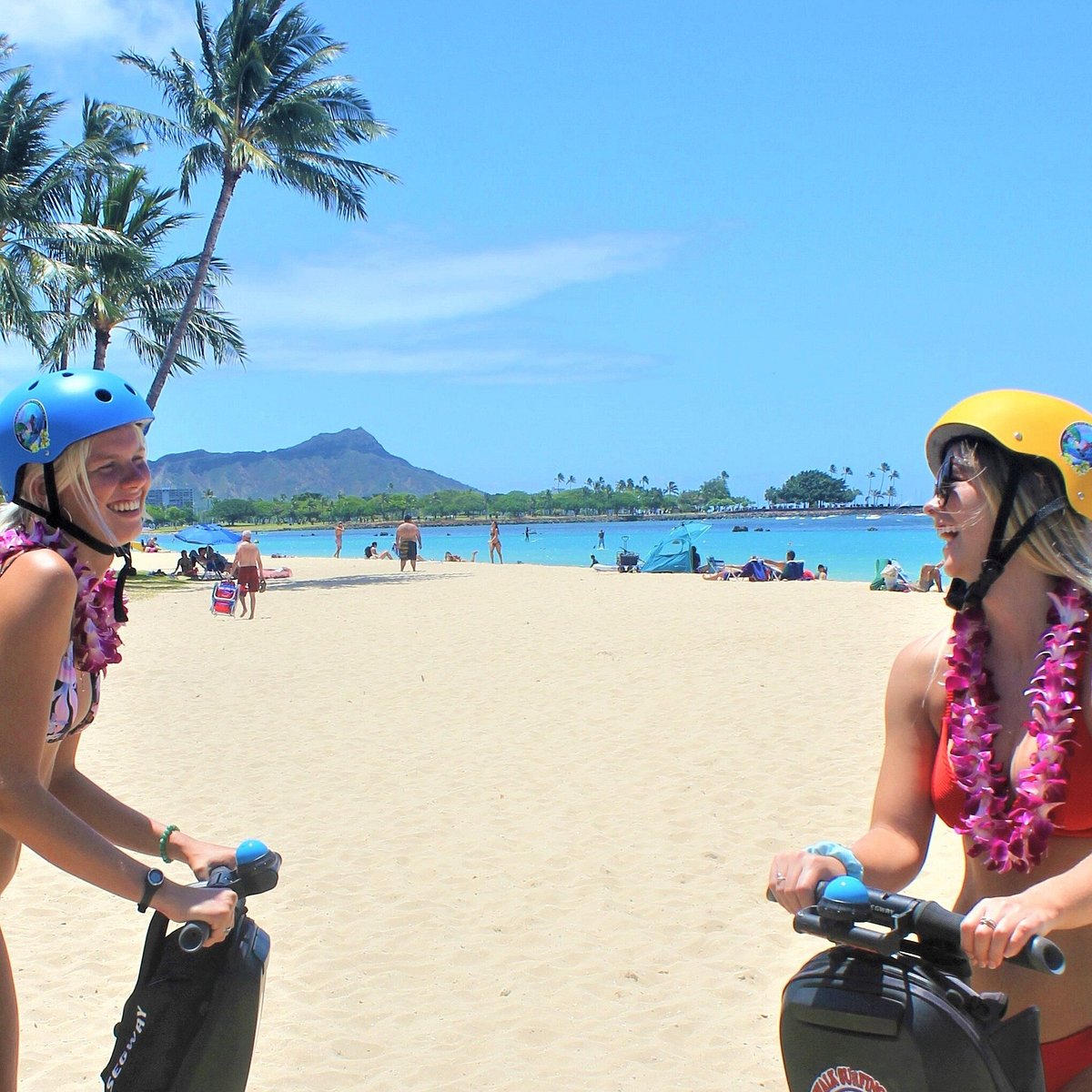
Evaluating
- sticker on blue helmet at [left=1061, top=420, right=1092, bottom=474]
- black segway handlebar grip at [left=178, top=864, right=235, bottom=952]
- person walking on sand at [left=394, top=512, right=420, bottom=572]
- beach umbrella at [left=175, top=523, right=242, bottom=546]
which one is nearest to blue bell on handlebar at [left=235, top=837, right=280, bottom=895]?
black segway handlebar grip at [left=178, top=864, right=235, bottom=952]

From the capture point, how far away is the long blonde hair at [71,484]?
204 centimetres

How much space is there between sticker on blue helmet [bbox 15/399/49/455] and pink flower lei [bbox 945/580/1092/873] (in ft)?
5.57

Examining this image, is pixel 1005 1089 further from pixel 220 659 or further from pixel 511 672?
pixel 220 659

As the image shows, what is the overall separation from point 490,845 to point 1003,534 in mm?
4401

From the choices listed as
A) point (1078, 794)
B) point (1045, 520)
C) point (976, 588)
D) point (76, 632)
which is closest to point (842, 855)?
point (1078, 794)

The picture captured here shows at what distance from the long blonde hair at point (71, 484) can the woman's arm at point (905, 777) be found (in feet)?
4.99

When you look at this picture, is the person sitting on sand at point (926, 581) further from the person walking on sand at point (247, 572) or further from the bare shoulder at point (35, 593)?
the bare shoulder at point (35, 593)

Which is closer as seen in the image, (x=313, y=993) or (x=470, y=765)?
(x=313, y=993)

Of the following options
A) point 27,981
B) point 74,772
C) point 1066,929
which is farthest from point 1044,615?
point 27,981

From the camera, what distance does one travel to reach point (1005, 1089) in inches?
55.2

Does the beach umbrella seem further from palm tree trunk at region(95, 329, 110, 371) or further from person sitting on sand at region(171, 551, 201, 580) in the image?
palm tree trunk at region(95, 329, 110, 371)

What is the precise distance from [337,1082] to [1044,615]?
2.67 meters

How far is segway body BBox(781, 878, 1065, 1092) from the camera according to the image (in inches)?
54.8

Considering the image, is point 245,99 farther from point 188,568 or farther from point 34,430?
point 34,430
